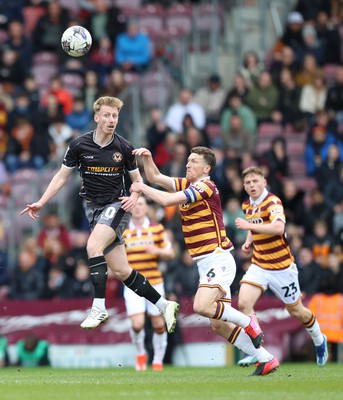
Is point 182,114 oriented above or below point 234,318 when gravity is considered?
above

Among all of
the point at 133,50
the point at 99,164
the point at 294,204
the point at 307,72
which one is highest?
the point at 133,50

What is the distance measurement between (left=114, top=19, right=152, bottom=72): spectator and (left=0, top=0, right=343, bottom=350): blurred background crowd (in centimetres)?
2

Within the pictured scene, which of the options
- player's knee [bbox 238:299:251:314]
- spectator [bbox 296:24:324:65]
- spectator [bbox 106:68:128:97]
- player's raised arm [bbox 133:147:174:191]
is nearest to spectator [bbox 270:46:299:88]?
spectator [bbox 296:24:324:65]

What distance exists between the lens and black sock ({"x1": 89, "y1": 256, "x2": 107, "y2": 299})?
13375 millimetres

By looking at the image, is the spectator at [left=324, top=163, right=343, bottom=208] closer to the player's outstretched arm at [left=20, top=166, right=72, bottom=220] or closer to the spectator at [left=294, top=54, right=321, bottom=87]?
the spectator at [left=294, top=54, right=321, bottom=87]

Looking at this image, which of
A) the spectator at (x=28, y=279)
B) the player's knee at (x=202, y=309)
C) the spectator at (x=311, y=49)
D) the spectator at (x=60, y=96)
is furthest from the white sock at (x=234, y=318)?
the spectator at (x=311, y=49)

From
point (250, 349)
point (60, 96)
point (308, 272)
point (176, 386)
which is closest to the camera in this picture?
point (176, 386)

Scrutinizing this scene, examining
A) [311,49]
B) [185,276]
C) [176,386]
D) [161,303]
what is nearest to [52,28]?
[311,49]

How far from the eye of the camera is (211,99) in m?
24.1

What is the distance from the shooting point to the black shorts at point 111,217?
13523mm

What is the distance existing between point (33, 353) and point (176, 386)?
7452 mm

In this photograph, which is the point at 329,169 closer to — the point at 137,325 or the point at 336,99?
the point at 336,99

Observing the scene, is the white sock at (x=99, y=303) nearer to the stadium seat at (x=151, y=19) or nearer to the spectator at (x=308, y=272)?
the spectator at (x=308, y=272)

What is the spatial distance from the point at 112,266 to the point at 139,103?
10.2 meters
